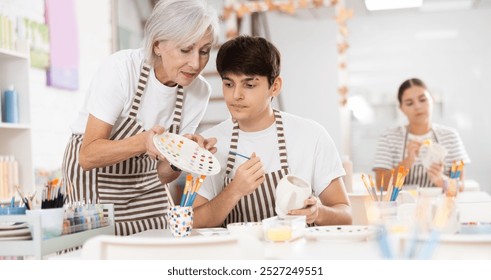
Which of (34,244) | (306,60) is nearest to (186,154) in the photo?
(34,244)

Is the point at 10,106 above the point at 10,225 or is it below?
above

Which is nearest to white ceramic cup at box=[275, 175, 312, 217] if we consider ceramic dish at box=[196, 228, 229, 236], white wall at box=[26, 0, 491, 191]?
ceramic dish at box=[196, 228, 229, 236]

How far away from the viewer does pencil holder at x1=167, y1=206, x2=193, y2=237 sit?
1408mm

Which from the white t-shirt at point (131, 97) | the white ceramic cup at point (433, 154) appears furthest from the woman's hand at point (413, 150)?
the white t-shirt at point (131, 97)

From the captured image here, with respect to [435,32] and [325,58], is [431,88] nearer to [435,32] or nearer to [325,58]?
[435,32]

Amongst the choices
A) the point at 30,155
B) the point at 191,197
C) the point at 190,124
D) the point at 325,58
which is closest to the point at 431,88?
the point at 325,58

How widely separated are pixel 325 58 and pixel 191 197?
3.84 m

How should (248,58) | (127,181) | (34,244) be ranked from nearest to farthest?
(34,244), (248,58), (127,181)

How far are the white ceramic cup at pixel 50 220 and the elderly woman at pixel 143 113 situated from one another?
262mm

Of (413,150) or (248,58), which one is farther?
(413,150)

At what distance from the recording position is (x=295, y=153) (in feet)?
5.84

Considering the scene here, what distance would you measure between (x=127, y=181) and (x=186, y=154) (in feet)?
1.25

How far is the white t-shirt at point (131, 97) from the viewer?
167cm

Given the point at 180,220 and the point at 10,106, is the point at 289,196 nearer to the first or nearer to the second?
the point at 180,220
